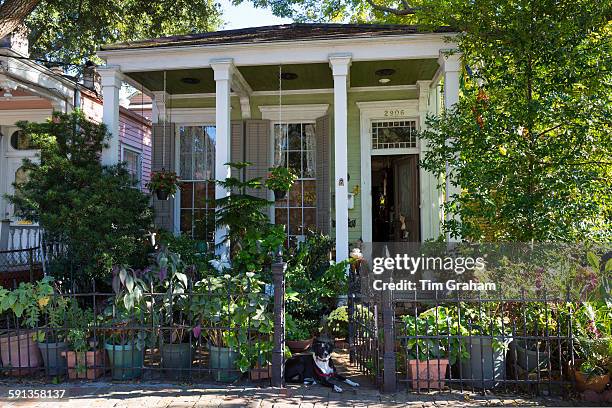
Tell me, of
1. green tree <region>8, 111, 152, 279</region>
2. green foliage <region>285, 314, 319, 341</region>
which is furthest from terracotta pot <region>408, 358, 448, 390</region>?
green tree <region>8, 111, 152, 279</region>

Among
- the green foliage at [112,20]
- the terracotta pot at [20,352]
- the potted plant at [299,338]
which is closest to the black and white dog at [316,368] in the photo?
the potted plant at [299,338]

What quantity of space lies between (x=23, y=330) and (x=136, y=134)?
28.3 ft

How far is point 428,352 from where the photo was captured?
4.33 m

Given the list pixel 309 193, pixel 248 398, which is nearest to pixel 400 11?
pixel 309 193

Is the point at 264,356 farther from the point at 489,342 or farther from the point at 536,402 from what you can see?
the point at 536,402

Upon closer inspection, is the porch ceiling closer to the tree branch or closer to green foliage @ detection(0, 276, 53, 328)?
the tree branch

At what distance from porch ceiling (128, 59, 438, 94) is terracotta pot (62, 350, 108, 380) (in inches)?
208

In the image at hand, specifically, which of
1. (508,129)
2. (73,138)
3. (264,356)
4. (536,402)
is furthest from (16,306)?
(508,129)

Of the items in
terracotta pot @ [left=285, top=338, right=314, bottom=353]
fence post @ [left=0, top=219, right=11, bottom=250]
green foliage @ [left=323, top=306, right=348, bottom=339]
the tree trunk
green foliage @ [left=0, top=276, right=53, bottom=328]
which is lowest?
terracotta pot @ [left=285, top=338, right=314, bottom=353]

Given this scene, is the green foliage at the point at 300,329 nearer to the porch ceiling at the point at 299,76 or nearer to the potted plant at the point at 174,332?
the potted plant at the point at 174,332

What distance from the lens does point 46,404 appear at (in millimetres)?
4082

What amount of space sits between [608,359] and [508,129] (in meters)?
2.35

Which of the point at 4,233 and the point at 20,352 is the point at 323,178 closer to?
the point at 4,233

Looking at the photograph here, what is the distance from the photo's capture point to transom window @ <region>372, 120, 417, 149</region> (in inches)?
375
